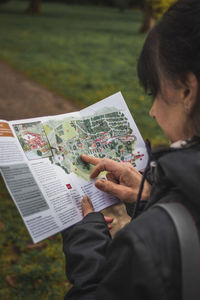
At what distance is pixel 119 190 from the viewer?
4.02ft

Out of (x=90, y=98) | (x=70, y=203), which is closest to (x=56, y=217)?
(x=70, y=203)

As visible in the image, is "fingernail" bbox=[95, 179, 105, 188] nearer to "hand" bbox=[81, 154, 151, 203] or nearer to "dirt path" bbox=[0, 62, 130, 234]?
"hand" bbox=[81, 154, 151, 203]

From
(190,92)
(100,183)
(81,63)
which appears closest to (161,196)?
(190,92)

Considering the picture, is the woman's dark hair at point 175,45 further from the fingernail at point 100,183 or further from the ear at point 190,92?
the fingernail at point 100,183

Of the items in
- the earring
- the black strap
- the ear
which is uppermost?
the ear

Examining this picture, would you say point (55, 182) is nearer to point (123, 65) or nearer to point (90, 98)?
point (90, 98)

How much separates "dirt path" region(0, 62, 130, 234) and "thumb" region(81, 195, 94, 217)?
3.26 metres

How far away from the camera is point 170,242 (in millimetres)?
739

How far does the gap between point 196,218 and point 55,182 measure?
0.60 meters

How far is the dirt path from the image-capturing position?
14.7ft

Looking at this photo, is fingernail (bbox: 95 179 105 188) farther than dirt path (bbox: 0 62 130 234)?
No

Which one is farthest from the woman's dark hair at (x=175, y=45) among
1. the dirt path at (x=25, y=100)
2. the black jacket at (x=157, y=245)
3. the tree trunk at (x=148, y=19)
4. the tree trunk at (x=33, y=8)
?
the tree trunk at (x=33, y=8)

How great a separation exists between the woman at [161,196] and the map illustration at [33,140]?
34 cm

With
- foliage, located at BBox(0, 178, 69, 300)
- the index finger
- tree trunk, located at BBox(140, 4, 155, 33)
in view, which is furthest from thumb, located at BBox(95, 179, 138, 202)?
tree trunk, located at BBox(140, 4, 155, 33)
